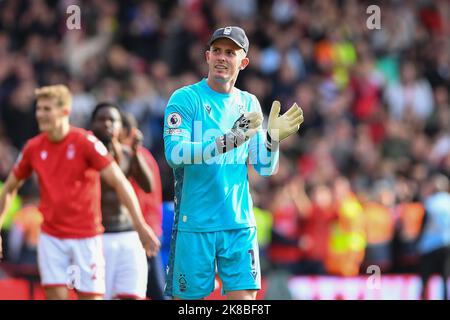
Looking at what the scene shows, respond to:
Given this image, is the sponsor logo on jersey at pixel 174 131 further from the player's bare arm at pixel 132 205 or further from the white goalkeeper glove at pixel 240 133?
the player's bare arm at pixel 132 205

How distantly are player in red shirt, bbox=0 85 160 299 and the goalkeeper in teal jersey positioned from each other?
1.49 m

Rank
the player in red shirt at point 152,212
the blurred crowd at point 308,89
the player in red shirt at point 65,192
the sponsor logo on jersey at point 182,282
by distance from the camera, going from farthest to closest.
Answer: the blurred crowd at point 308,89 < the player in red shirt at point 152,212 < the player in red shirt at point 65,192 < the sponsor logo on jersey at point 182,282

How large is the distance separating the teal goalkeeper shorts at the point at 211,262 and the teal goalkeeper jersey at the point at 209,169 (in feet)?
0.26

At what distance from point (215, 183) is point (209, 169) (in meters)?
0.11

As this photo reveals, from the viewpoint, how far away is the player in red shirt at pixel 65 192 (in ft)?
29.8

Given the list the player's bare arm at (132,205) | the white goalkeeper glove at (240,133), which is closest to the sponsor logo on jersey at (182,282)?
the white goalkeeper glove at (240,133)

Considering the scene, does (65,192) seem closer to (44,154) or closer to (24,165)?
(44,154)

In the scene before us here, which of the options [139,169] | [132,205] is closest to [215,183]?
[132,205]

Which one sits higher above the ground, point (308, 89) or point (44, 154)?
point (308, 89)

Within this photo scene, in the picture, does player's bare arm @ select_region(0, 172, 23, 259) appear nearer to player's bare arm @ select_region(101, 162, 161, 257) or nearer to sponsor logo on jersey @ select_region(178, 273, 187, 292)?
player's bare arm @ select_region(101, 162, 161, 257)

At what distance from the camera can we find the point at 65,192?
29.8ft
